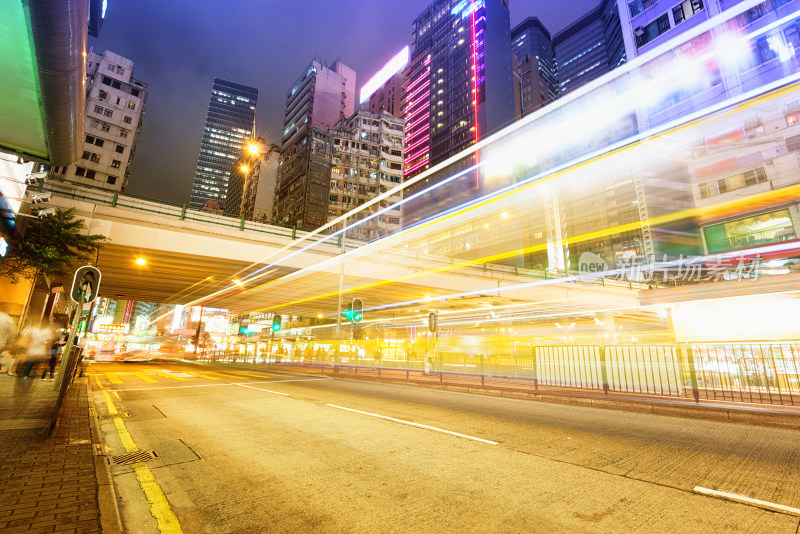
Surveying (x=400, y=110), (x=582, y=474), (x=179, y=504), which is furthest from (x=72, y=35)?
(x=400, y=110)

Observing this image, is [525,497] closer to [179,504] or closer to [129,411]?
[179,504]

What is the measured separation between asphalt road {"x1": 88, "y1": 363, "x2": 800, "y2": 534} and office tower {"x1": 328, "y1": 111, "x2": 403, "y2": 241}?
75100mm

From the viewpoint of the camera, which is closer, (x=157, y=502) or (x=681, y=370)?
(x=157, y=502)

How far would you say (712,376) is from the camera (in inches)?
388

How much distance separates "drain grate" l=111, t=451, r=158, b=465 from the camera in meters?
4.87

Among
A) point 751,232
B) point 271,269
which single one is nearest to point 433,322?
point 271,269

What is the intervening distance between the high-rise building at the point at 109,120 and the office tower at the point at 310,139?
107 feet

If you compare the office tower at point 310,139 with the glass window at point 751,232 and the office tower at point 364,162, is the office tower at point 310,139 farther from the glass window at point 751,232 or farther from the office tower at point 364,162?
the glass window at point 751,232

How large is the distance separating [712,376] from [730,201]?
104 feet

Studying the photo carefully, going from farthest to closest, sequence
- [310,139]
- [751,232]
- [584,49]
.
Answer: [584,49] < [310,139] < [751,232]

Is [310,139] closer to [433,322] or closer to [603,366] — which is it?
[433,322]

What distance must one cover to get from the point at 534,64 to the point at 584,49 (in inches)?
1264

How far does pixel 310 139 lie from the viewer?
83250mm

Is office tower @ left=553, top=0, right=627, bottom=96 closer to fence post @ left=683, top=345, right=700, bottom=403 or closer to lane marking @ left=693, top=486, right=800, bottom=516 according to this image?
fence post @ left=683, top=345, right=700, bottom=403
